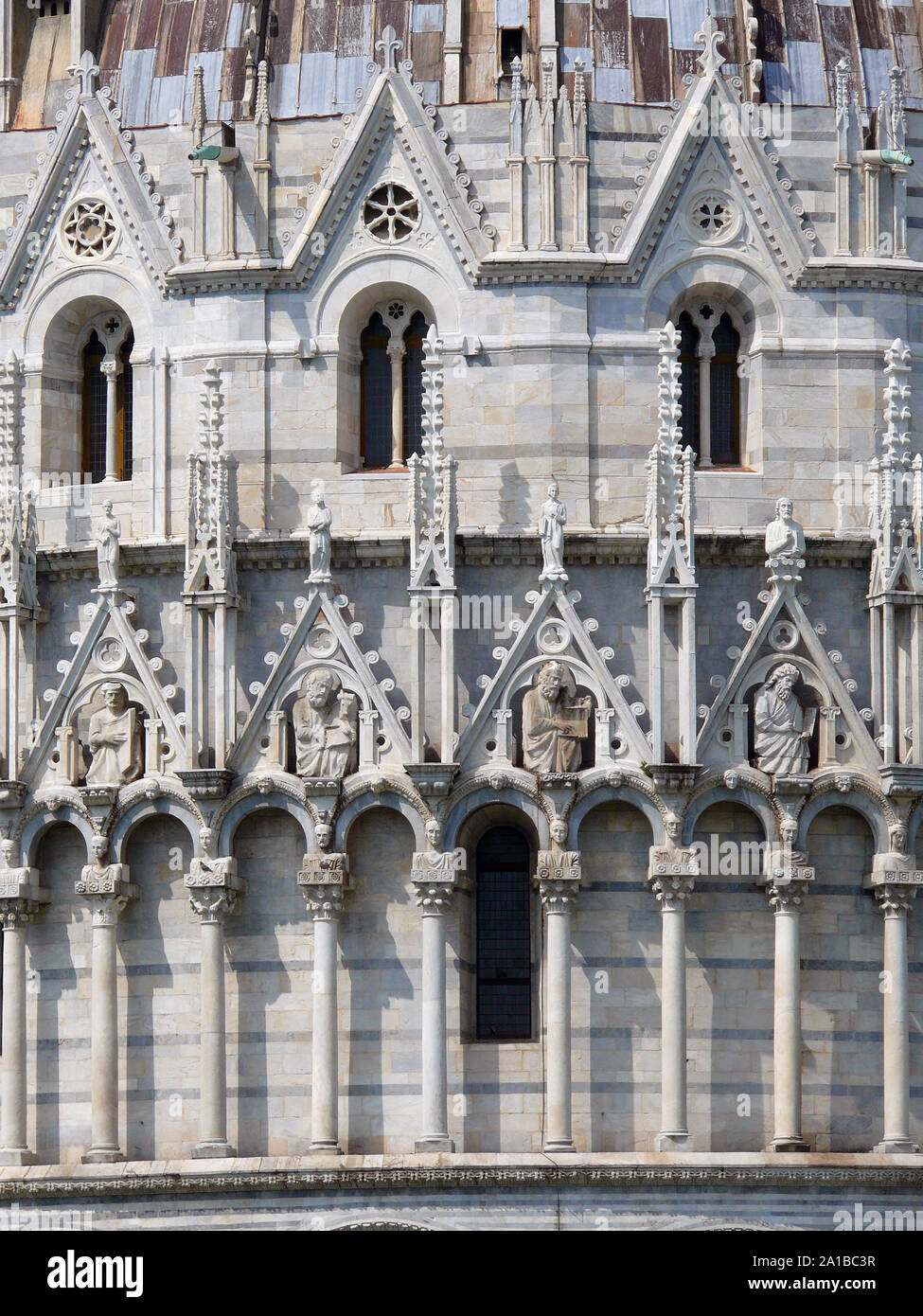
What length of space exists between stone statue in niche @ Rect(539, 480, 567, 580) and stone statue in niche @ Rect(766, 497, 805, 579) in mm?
2395

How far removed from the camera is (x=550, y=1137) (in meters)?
39.2

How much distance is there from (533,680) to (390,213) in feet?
19.5

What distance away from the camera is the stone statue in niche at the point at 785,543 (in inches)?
1582

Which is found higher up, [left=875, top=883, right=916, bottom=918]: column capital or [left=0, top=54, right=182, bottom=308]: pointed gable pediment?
[left=0, top=54, right=182, bottom=308]: pointed gable pediment

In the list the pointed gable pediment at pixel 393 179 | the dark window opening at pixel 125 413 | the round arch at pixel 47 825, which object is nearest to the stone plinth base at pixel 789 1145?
the round arch at pixel 47 825

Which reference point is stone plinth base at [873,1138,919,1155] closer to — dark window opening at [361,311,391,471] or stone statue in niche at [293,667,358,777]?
stone statue in niche at [293,667,358,777]

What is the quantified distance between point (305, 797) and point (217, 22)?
9.85 metres

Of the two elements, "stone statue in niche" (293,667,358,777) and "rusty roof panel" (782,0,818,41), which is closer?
"stone statue in niche" (293,667,358,777)

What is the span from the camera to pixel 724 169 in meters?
41.5

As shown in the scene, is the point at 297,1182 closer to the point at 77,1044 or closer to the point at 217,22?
the point at 77,1044

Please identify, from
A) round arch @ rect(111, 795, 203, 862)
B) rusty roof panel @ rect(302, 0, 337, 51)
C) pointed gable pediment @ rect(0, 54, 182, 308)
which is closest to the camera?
round arch @ rect(111, 795, 203, 862)

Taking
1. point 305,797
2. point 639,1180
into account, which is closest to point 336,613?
point 305,797

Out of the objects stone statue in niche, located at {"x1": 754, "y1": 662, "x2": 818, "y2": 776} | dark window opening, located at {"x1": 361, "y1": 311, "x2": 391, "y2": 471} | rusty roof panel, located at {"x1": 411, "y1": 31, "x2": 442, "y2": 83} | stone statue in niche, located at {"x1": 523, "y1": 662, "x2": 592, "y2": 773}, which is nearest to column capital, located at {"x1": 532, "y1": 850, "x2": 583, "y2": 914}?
stone statue in niche, located at {"x1": 523, "y1": 662, "x2": 592, "y2": 773}

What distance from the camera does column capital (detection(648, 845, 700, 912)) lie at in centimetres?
3953
